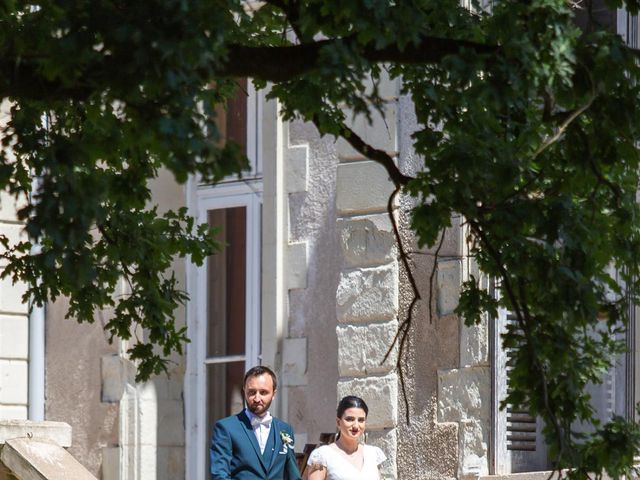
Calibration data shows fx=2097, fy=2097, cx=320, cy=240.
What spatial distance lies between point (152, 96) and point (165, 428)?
766 cm

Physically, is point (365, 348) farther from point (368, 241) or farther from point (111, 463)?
point (111, 463)

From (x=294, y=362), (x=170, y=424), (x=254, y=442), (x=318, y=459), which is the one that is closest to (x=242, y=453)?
(x=254, y=442)

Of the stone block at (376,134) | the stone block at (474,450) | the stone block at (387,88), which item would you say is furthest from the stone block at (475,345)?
the stone block at (387,88)

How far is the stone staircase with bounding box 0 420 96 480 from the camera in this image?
39.5ft

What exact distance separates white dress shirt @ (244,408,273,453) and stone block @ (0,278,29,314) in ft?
16.5

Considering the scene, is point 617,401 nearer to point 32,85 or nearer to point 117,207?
point 117,207

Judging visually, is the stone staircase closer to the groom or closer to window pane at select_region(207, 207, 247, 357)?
the groom

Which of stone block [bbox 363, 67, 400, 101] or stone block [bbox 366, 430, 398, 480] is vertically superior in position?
stone block [bbox 363, 67, 400, 101]

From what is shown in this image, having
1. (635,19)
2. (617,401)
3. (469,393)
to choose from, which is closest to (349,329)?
(469,393)

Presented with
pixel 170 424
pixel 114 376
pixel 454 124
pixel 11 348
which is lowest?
pixel 170 424

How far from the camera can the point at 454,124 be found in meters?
9.33

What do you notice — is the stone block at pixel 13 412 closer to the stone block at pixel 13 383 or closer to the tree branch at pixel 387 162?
the stone block at pixel 13 383

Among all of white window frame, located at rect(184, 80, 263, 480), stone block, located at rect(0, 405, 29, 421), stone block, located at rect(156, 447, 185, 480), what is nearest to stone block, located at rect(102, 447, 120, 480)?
stone block, located at rect(156, 447, 185, 480)

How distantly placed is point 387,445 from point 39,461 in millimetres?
2406
